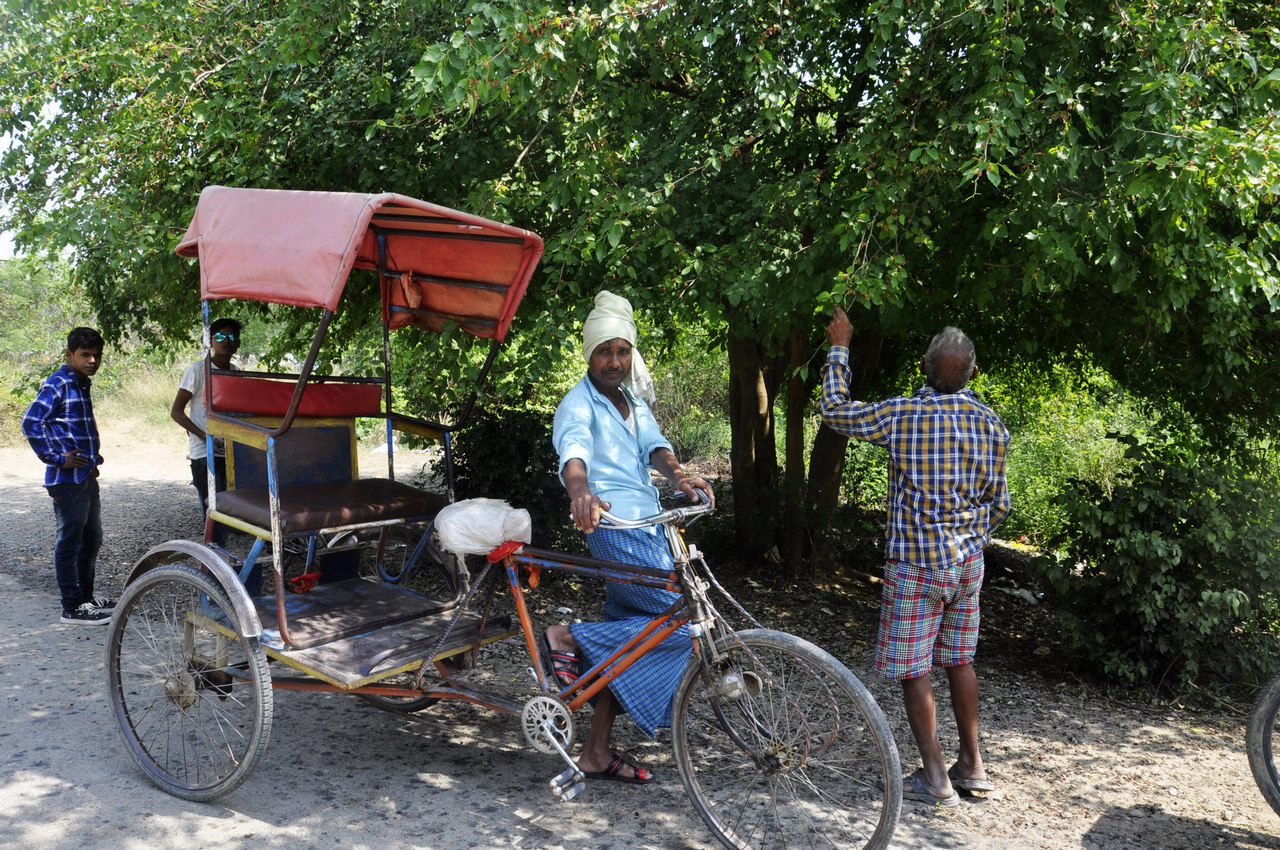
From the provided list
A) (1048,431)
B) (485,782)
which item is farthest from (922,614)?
(1048,431)

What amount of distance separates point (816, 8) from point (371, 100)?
257 cm

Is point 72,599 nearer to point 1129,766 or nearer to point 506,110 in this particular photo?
point 506,110

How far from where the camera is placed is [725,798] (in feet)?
11.5

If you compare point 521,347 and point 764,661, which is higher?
point 521,347

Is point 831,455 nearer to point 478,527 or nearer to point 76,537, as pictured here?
point 478,527

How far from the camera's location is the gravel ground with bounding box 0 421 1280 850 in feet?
10.8

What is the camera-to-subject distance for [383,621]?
3.86m

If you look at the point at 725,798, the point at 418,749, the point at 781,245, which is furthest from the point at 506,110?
the point at 725,798

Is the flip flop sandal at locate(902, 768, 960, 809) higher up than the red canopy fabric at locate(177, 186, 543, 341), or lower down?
lower down

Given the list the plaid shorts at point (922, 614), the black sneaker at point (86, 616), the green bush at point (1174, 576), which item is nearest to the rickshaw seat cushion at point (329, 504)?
the plaid shorts at point (922, 614)

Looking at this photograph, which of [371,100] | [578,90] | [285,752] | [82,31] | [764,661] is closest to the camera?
[764,661]

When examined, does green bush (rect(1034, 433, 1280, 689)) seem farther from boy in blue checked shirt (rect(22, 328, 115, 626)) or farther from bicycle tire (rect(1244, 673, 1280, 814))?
boy in blue checked shirt (rect(22, 328, 115, 626))

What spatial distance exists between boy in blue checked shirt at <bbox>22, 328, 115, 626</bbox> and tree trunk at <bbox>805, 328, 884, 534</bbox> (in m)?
5.42

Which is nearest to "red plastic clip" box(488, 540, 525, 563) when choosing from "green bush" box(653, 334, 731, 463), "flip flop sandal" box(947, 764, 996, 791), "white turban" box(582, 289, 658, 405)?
"white turban" box(582, 289, 658, 405)
